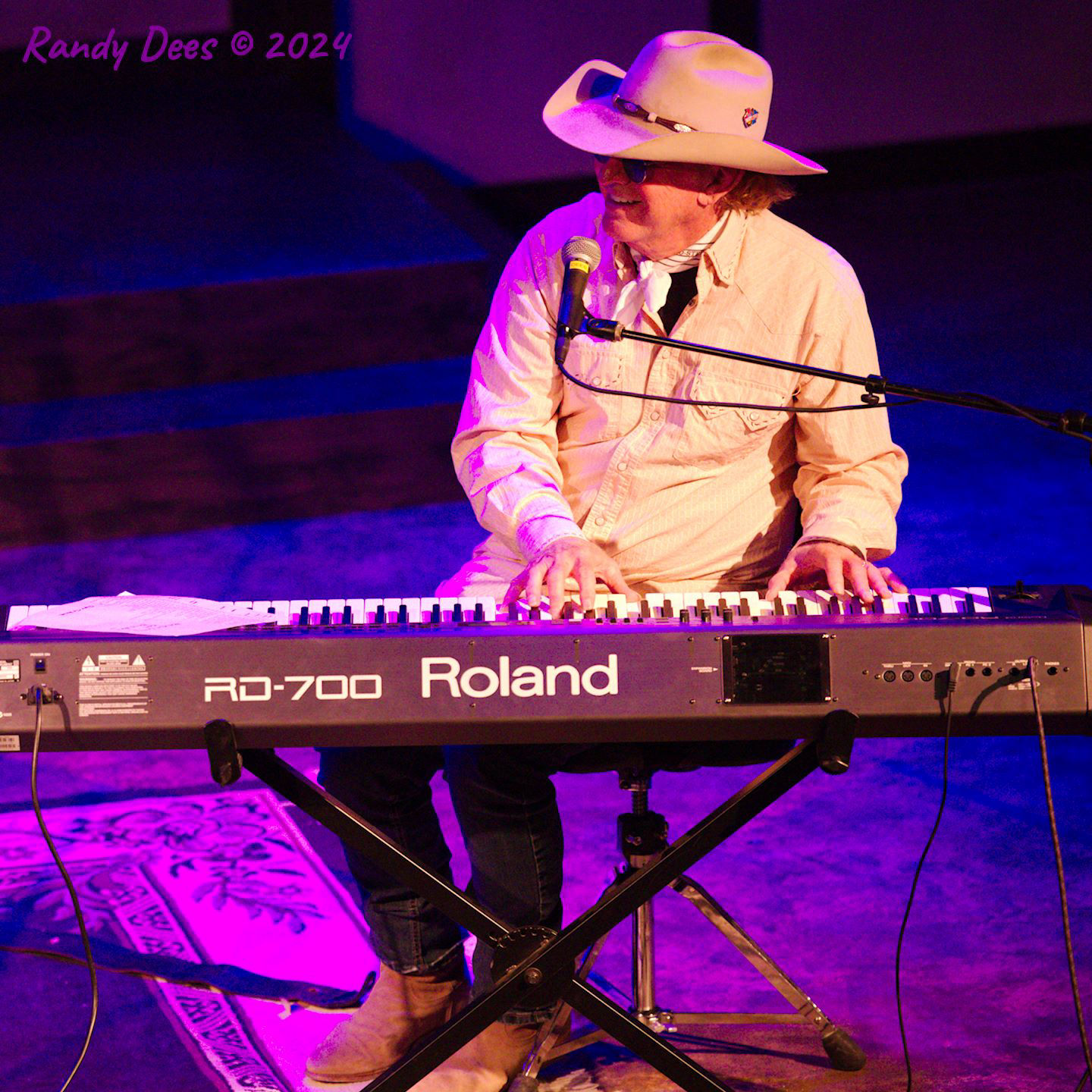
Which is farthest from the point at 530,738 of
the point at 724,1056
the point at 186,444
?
the point at 186,444

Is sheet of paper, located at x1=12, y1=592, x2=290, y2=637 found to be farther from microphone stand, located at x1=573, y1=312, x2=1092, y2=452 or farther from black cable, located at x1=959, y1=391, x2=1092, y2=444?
black cable, located at x1=959, y1=391, x2=1092, y2=444

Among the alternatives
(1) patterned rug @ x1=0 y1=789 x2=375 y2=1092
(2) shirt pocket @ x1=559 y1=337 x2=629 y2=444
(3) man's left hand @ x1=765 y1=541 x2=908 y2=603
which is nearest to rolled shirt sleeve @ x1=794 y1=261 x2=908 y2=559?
(3) man's left hand @ x1=765 y1=541 x2=908 y2=603

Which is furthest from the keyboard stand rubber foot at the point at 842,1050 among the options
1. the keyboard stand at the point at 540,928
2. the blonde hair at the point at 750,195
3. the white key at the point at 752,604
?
the blonde hair at the point at 750,195

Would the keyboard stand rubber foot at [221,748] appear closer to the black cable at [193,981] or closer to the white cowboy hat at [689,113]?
the black cable at [193,981]

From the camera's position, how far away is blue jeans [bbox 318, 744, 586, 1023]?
7.25ft

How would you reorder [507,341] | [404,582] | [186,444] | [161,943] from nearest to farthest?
1. [507,341]
2. [161,943]
3. [404,582]
4. [186,444]

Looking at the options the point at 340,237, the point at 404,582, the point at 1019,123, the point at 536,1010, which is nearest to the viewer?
the point at 536,1010

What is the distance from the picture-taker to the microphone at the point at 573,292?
1907 millimetres

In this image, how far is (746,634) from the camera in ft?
6.05

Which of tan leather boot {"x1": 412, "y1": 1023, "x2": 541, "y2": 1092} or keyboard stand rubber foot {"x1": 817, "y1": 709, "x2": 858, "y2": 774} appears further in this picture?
tan leather boot {"x1": 412, "y1": 1023, "x2": 541, "y2": 1092}

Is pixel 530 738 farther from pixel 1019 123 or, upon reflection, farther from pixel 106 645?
pixel 1019 123

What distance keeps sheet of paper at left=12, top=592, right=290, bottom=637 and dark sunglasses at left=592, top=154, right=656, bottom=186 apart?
36.3 inches

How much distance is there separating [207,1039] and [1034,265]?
6302mm

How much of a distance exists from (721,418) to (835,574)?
426 millimetres
